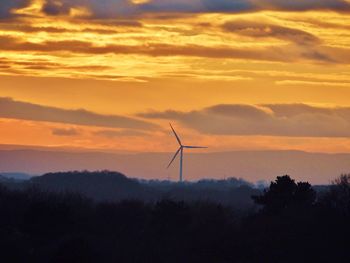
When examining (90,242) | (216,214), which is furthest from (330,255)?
(216,214)

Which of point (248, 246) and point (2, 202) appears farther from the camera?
point (2, 202)

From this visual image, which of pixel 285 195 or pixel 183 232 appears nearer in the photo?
pixel 183 232

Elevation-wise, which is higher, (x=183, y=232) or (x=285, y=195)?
(x=285, y=195)

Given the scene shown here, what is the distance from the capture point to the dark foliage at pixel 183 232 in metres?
96.8

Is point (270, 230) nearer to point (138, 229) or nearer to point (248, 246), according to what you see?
point (248, 246)

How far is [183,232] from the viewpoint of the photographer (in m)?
111

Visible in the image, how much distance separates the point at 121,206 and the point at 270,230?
33.4 metres

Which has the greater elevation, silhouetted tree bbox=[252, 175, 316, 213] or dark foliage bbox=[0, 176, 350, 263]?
silhouetted tree bbox=[252, 175, 316, 213]

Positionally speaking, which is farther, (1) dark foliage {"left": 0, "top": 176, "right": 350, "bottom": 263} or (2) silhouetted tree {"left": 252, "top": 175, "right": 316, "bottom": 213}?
(2) silhouetted tree {"left": 252, "top": 175, "right": 316, "bottom": 213}

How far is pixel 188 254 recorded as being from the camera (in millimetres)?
99938

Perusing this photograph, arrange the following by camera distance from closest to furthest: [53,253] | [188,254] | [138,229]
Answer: [53,253], [188,254], [138,229]

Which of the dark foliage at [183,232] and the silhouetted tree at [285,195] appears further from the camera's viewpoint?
the silhouetted tree at [285,195]

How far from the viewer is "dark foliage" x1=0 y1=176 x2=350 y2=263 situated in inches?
3812

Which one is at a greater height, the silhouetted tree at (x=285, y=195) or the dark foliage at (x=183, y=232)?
the silhouetted tree at (x=285, y=195)
